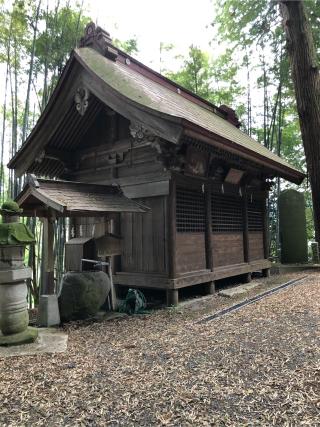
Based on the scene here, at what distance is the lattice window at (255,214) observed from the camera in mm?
8802

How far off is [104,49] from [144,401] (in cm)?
659

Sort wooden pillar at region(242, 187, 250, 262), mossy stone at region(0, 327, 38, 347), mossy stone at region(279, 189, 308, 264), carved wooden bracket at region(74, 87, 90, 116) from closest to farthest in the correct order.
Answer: mossy stone at region(0, 327, 38, 347), carved wooden bracket at region(74, 87, 90, 116), wooden pillar at region(242, 187, 250, 262), mossy stone at region(279, 189, 308, 264)

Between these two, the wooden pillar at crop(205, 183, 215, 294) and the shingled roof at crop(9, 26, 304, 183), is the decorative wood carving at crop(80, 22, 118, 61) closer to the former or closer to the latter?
the shingled roof at crop(9, 26, 304, 183)

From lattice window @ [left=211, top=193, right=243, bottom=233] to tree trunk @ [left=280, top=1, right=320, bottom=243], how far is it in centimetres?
340

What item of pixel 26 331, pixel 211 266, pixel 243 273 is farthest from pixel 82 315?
pixel 243 273

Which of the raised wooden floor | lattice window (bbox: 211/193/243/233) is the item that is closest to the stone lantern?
the raised wooden floor

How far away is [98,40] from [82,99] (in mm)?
1456

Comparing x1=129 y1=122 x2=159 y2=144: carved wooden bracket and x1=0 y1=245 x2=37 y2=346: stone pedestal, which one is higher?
x1=129 y1=122 x2=159 y2=144: carved wooden bracket

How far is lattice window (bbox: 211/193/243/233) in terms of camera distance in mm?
7301

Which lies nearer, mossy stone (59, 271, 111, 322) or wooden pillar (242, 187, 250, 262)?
mossy stone (59, 271, 111, 322)

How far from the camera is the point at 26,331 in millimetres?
4023

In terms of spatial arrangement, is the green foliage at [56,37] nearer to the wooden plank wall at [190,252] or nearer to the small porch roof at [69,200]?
the small porch roof at [69,200]

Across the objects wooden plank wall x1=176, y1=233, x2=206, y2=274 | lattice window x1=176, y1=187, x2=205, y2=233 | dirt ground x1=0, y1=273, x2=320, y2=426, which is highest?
lattice window x1=176, y1=187, x2=205, y2=233

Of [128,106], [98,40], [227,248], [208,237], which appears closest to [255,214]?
[227,248]
